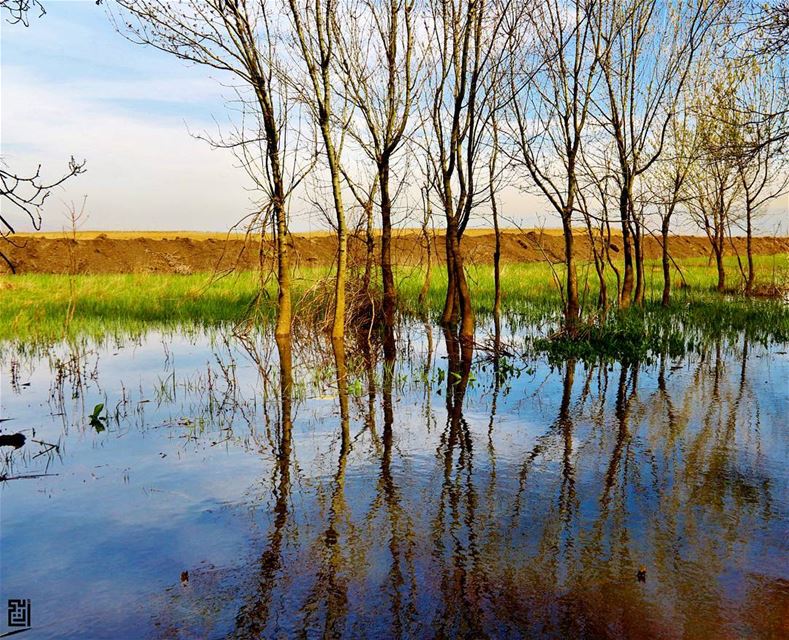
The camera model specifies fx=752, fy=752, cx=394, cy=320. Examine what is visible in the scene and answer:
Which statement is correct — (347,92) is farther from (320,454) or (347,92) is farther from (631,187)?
(320,454)

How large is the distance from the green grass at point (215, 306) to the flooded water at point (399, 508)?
4568 millimetres

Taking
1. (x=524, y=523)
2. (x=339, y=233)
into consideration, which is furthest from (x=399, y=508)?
(x=339, y=233)

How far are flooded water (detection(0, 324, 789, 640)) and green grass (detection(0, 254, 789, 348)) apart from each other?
15.0ft

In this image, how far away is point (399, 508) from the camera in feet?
18.2

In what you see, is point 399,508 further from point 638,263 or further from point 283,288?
point 638,263

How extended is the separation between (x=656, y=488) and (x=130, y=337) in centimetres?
1171

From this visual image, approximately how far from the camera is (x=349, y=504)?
5.65 metres

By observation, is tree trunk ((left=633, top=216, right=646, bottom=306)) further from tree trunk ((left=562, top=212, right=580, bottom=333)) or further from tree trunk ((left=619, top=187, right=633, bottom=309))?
tree trunk ((left=562, top=212, right=580, bottom=333))

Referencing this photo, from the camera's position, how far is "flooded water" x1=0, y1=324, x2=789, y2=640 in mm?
4055

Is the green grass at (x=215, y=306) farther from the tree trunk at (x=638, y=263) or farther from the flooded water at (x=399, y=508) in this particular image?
the flooded water at (x=399, y=508)

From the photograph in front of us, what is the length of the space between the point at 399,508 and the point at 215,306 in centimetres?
1513

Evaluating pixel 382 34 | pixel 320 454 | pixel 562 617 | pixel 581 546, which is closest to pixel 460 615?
pixel 562 617

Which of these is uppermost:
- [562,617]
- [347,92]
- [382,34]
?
[382,34]

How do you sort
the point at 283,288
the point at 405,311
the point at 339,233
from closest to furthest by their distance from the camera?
the point at 339,233 < the point at 283,288 < the point at 405,311
